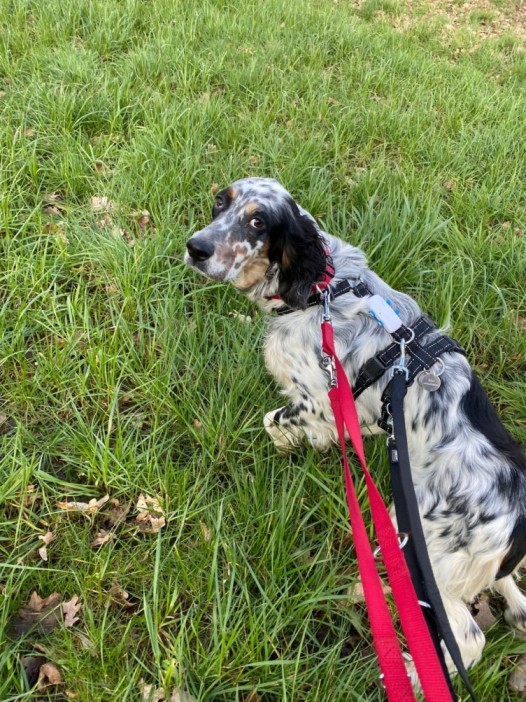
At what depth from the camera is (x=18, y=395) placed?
2.67m

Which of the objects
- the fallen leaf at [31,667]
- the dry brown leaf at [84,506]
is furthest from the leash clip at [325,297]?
the fallen leaf at [31,667]

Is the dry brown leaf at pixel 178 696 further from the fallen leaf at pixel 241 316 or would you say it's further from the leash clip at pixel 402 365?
the fallen leaf at pixel 241 316

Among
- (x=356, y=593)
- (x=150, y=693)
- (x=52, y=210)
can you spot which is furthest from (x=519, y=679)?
(x=52, y=210)

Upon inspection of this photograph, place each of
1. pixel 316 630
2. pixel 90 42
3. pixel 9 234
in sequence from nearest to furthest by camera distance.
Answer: pixel 316 630 < pixel 9 234 < pixel 90 42

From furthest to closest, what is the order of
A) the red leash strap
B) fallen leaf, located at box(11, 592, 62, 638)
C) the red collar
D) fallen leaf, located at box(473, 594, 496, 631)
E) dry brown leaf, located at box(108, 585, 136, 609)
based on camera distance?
the red collar
fallen leaf, located at box(473, 594, 496, 631)
dry brown leaf, located at box(108, 585, 136, 609)
fallen leaf, located at box(11, 592, 62, 638)
the red leash strap

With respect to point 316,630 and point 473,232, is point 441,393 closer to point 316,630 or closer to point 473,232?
point 316,630

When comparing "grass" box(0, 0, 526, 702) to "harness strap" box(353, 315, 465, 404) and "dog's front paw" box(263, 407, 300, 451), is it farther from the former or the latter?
"harness strap" box(353, 315, 465, 404)

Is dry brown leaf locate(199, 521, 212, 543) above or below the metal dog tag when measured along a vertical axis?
below

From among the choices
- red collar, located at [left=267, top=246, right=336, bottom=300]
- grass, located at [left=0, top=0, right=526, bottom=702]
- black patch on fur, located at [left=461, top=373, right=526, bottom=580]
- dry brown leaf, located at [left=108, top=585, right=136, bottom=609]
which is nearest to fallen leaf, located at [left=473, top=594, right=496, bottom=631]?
grass, located at [left=0, top=0, right=526, bottom=702]

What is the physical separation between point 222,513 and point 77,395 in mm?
1034

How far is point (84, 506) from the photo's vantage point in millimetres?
2373

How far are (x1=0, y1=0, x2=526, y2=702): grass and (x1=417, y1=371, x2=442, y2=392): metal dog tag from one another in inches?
22.4

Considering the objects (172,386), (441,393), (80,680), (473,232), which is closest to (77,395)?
(172,386)

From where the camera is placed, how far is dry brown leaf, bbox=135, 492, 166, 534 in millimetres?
2320
